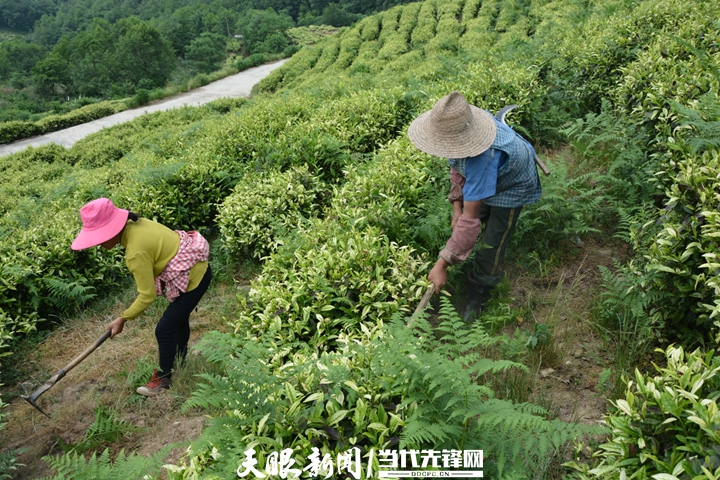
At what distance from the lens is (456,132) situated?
10.9 ft

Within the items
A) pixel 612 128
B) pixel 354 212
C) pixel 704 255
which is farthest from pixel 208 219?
pixel 704 255

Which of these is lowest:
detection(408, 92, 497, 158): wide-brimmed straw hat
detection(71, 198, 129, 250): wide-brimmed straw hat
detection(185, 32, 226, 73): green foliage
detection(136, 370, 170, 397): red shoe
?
detection(185, 32, 226, 73): green foliage

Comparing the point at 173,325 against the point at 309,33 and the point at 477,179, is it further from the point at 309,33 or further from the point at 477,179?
the point at 309,33

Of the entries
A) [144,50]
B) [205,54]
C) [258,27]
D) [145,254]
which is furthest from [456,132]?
[258,27]

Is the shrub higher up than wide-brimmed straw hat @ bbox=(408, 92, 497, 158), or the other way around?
wide-brimmed straw hat @ bbox=(408, 92, 497, 158)

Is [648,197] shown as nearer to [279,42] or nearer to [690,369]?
[690,369]

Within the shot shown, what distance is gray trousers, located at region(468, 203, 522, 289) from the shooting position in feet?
12.6

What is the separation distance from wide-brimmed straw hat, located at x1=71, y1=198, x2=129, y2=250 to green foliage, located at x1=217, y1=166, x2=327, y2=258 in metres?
1.90

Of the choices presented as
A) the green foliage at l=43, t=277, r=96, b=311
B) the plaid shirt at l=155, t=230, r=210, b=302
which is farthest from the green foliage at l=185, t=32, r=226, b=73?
the plaid shirt at l=155, t=230, r=210, b=302

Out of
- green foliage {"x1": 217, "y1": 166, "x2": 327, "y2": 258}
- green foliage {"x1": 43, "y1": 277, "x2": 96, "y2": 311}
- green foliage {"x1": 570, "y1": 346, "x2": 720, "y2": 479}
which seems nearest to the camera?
green foliage {"x1": 570, "y1": 346, "x2": 720, "y2": 479}

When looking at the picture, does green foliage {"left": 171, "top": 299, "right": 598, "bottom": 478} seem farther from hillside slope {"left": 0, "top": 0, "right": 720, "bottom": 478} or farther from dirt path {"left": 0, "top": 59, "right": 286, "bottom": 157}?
dirt path {"left": 0, "top": 59, "right": 286, "bottom": 157}

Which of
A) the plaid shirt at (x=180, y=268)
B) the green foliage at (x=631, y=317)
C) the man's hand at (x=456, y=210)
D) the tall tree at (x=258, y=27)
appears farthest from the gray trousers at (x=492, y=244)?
the tall tree at (x=258, y=27)

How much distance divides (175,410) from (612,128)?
5618mm

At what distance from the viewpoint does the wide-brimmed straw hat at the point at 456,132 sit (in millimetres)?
3293
